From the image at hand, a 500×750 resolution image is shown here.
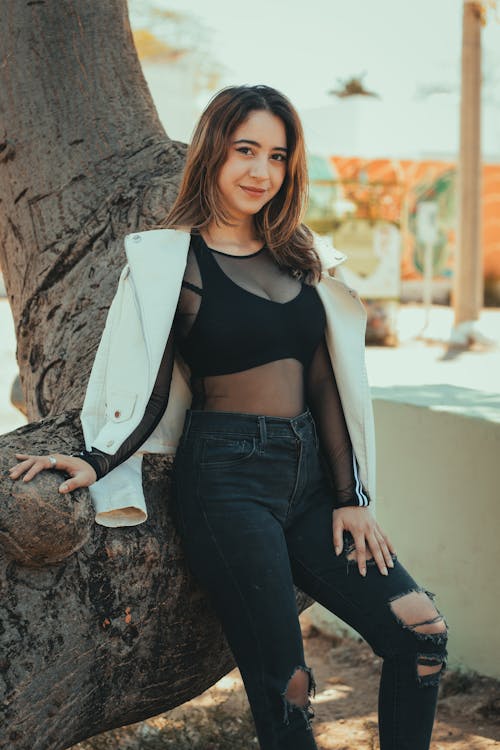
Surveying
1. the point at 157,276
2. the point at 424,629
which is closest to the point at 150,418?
the point at 157,276

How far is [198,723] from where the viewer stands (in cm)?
366

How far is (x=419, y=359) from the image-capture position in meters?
12.3

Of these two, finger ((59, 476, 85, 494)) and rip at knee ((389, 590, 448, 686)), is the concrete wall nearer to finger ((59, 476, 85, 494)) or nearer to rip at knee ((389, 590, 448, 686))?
rip at knee ((389, 590, 448, 686))

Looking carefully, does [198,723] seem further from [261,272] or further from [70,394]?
[261,272]

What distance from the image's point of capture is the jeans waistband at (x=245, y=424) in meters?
2.44

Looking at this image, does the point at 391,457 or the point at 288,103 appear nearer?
the point at 288,103

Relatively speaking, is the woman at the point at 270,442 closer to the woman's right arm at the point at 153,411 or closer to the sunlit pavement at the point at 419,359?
the woman's right arm at the point at 153,411

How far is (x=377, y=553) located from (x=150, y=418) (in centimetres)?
70

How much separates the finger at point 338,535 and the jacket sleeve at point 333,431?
8cm

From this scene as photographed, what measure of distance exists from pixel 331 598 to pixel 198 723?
1.50 m

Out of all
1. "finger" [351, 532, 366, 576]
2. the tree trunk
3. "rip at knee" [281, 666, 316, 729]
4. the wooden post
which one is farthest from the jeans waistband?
the wooden post

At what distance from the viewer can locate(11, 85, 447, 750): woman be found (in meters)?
2.31

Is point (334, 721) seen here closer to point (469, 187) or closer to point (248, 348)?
point (248, 348)

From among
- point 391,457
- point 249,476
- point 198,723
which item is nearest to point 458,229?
point 391,457
